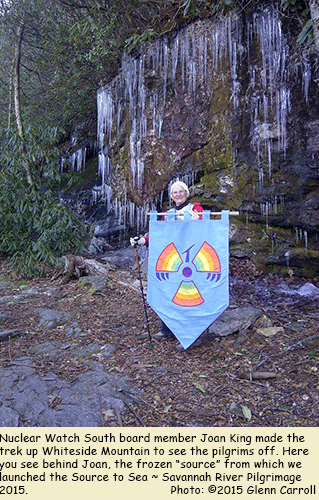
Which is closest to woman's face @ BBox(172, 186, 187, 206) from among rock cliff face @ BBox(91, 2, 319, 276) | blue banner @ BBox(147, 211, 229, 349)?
blue banner @ BBox(147, 211, 229, 349)

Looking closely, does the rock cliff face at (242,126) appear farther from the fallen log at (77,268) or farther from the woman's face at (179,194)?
the woman's face at (179,194)

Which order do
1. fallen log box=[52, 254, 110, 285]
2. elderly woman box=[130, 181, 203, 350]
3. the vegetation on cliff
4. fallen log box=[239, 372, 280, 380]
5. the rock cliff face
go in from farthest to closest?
1. the vegetation on cliff
2. fallen log box=[52, 254, 110, 285]
3. the rock cliff face
4. elderly woman box=[130, 181, 203, 350]
5. fallen log box=[239, 372, 280, 380]

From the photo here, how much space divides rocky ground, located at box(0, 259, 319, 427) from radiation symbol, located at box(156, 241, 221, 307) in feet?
1.80

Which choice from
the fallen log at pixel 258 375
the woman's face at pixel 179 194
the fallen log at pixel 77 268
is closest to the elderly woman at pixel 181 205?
the woman's face at pixel 179 194

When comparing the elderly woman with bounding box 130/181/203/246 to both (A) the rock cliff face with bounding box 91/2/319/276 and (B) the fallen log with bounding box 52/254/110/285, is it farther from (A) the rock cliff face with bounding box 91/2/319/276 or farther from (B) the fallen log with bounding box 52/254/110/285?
(B) the fallen log with bounding box 52/254/110/285

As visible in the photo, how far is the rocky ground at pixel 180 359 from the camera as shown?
279cm

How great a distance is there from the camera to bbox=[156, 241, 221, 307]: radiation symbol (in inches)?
142

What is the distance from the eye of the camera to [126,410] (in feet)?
9.20

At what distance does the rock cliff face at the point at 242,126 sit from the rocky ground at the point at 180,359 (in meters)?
1.17

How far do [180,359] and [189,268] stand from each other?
867mm

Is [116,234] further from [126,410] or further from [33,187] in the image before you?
[126,410]

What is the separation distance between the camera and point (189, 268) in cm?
368

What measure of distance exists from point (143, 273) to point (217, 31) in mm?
4379

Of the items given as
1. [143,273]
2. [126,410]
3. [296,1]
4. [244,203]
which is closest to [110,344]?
[126,410]
